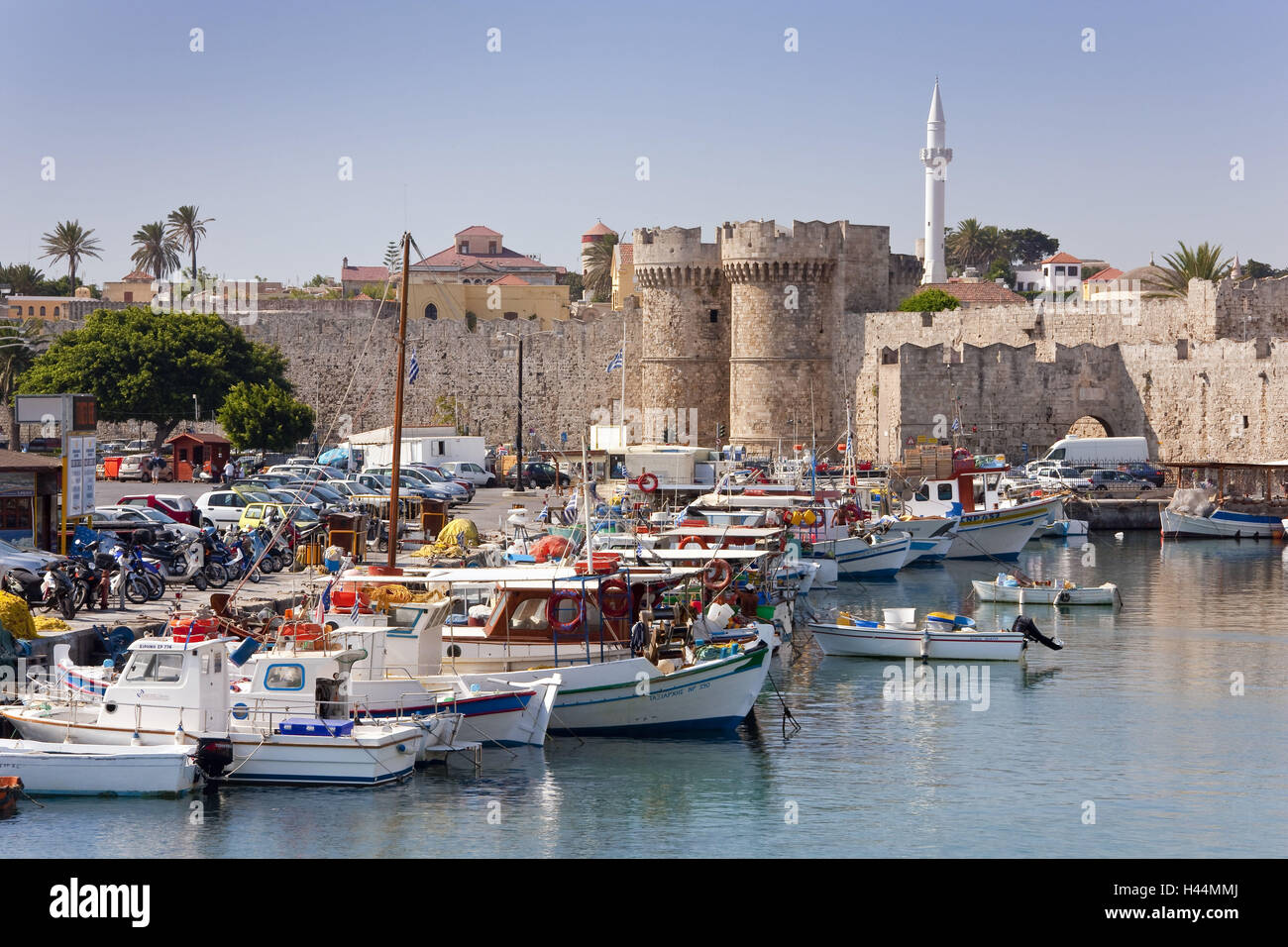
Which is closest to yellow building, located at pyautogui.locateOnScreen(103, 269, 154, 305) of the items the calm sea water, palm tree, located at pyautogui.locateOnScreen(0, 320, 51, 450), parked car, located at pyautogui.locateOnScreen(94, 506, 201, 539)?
palm tree, located at pyautogui.locateOnScreen(0, 320, 51, 450)

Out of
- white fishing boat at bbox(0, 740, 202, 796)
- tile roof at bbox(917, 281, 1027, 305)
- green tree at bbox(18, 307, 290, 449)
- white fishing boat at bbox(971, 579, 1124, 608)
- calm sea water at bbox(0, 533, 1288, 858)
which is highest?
tile roof at bbox(917, 281, 1027, 305)

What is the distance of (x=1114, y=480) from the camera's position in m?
44.3

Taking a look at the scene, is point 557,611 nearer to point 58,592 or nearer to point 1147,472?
point 58,592

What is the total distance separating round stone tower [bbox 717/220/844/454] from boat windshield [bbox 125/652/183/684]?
32017mm

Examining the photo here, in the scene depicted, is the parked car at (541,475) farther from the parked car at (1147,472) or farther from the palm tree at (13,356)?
the palm tree at (13,356)

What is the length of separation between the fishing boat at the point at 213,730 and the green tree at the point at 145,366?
33585 mm

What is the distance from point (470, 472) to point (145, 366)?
11311 millimetres

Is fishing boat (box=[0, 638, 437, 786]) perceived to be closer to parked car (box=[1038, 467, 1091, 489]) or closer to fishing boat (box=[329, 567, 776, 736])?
fishing boat (box=[329, 567, 776, 736])

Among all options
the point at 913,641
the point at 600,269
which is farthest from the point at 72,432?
the point at 600,269

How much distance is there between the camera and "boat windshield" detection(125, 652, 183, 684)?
16281 mm

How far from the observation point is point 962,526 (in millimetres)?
37125
